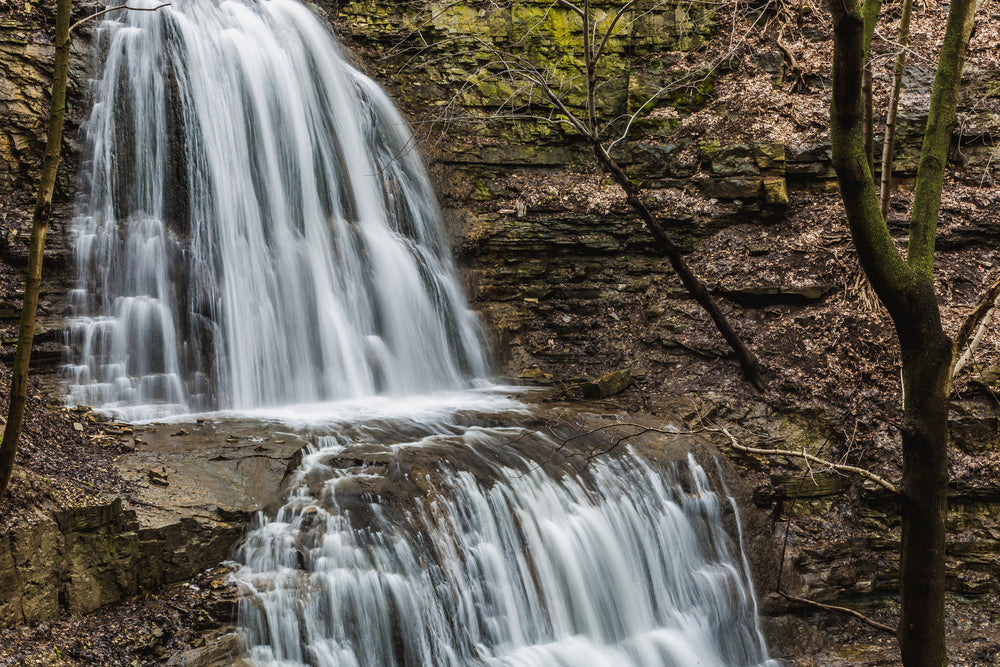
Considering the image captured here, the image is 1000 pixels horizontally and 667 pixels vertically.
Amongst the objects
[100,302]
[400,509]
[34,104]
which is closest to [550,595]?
[400,509]

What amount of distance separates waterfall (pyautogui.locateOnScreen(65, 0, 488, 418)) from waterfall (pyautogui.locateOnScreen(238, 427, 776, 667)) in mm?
2133

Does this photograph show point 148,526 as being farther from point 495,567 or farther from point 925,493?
point 925,493

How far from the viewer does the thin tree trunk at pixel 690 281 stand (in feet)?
26.7

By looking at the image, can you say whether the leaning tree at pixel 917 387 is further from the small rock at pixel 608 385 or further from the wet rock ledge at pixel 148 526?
the small rock at pixel 608 385

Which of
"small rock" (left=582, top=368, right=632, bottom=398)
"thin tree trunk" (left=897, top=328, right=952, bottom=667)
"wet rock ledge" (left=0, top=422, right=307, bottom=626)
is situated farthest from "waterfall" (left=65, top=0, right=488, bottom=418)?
"thin tree trunk" (left=897, top=328, right=952, bottom=667)

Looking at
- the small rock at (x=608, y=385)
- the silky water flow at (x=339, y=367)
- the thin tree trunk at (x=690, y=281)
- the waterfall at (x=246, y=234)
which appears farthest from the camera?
the small rock at (x=608, y=385)

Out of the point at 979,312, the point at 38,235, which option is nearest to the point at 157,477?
the point at 38,235

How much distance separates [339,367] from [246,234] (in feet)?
6.42

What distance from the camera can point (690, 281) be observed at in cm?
853

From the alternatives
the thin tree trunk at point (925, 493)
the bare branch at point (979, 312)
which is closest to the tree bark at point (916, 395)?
the thin tree trunk at point (925, 493)

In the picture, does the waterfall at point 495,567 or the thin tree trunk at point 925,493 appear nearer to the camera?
the thin tree trunk at point 925,493

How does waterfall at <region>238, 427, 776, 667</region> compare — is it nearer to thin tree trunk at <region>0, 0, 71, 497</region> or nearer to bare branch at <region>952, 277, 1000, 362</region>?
thin tree trunk at <region>0, 0, 71, 497</region>

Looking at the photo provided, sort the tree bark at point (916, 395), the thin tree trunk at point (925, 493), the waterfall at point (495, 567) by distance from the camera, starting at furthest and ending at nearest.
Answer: the waterfall at point (495, 567)
the thin tree trunk at point (925, 493)
the tree bark at point (916, 395)

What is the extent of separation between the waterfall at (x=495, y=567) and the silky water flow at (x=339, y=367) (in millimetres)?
16
